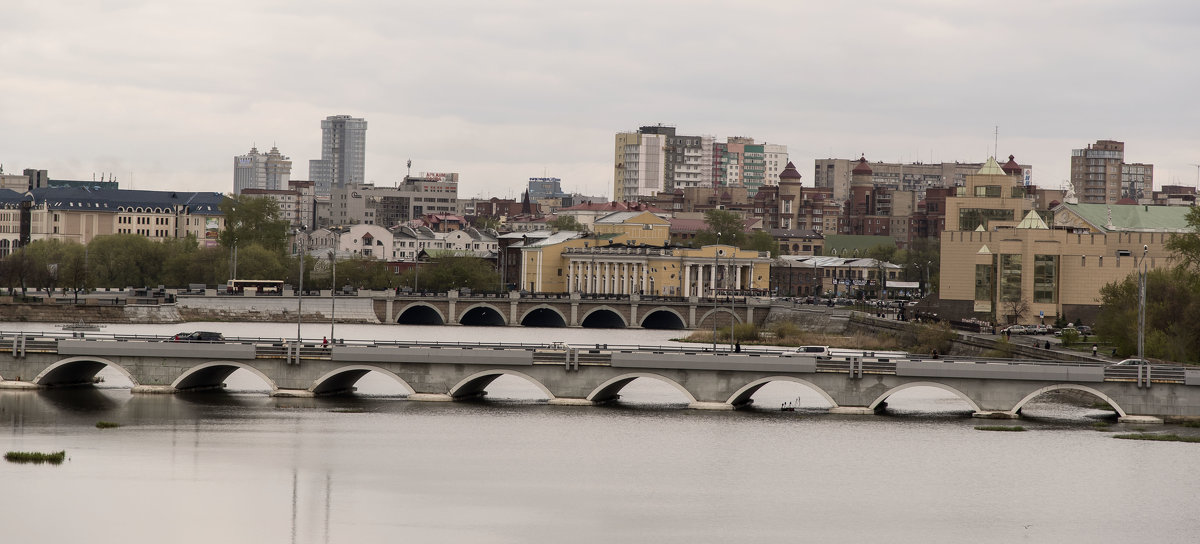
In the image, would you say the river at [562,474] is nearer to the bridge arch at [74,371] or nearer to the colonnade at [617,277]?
the bridge arch at [74,371]

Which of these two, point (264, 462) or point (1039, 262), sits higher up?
point (1039, 262)

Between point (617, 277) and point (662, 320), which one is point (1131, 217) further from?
point (617, 277)

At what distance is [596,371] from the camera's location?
71.8m

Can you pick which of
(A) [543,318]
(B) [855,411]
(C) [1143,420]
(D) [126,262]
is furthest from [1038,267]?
(D) [126,262]

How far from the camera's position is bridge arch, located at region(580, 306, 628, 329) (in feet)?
500

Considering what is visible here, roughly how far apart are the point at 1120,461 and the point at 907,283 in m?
132

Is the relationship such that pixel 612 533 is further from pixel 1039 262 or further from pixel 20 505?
pixel 1039 262

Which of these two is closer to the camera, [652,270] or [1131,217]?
[1131,217]

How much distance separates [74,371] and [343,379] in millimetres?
12677

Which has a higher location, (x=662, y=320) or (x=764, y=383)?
(x=662, y=320)

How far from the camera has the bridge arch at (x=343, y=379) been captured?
→ 72.7m

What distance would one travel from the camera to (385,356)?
72.6 meters

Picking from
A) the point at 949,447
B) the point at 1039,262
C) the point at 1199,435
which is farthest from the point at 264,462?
the point at 1039,262

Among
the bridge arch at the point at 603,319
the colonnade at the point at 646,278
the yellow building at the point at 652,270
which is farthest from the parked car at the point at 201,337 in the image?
the colonnade at the point at 646,278
